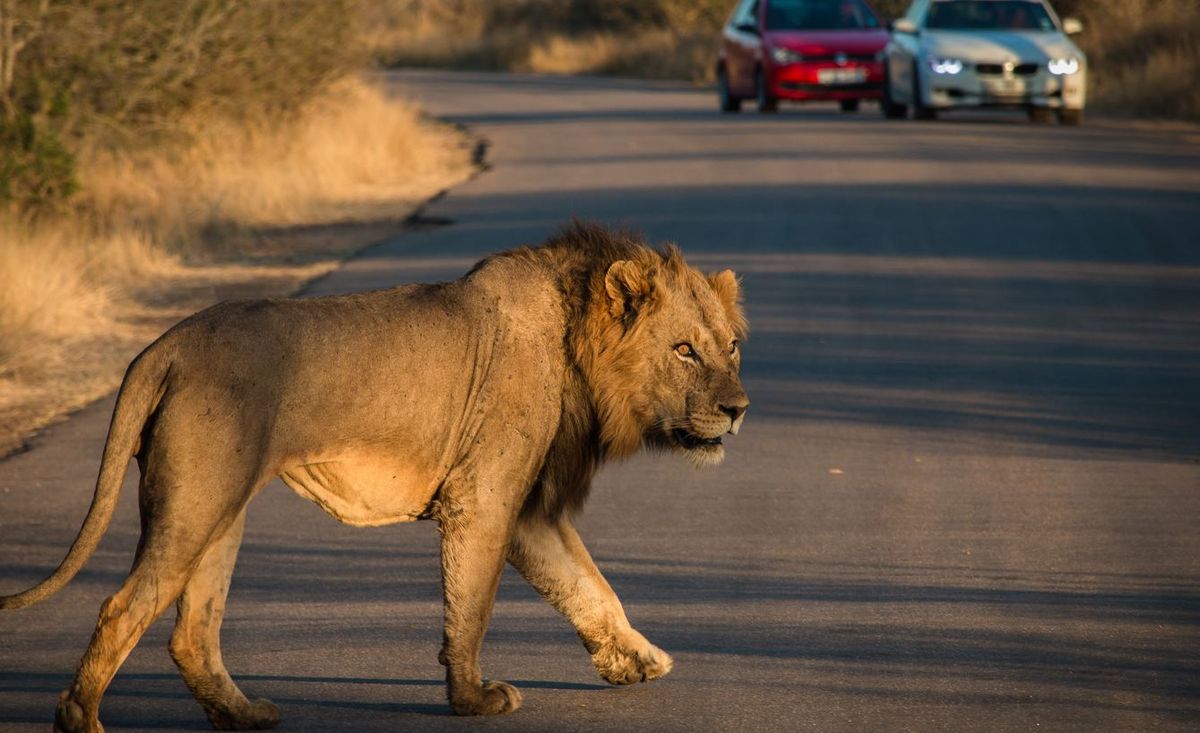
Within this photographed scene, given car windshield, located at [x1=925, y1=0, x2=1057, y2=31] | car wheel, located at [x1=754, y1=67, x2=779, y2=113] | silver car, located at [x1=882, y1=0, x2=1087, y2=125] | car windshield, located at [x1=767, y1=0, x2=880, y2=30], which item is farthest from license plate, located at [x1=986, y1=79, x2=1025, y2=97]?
car windshield, located at [x1=767, y1=0, x2=880, y2=30]

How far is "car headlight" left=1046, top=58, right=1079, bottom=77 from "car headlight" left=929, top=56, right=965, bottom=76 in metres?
1.20

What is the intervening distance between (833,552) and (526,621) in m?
1.60

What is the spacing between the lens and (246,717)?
5.79 metres

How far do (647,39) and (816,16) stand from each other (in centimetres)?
2586

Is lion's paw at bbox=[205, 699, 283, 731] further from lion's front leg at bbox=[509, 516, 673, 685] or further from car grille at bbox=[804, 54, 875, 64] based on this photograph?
car grille at bbox=[804, 54, 875, 64]

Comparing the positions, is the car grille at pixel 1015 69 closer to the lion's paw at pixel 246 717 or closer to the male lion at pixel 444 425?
the male lion at pixel 444 425

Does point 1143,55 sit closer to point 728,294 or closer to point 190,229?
point 190,229

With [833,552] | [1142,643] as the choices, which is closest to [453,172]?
[833,552]

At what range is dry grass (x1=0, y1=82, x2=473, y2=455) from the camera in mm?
13336

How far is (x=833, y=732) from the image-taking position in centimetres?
579

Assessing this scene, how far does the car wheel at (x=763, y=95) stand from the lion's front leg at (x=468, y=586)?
81.2 ft

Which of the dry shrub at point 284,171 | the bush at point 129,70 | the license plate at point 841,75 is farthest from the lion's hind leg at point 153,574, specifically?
the license plate at point 841,75

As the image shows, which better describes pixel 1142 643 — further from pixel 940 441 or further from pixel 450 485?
pixel 940 441

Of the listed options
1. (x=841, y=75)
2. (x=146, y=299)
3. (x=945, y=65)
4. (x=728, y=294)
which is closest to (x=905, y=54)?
(x=945, y=65)
